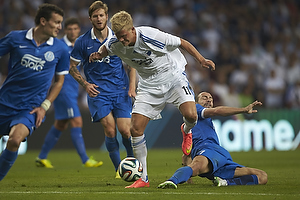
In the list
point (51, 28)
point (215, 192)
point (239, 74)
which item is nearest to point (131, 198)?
point (215, 192)

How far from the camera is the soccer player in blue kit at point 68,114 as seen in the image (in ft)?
32.8

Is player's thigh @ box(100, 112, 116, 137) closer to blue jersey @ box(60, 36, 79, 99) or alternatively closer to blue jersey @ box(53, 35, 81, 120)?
blue jersey @ box(53, 35, 81, 120)

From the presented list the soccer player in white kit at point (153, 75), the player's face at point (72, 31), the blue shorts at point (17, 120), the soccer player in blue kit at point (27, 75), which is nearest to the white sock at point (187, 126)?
the soccer player in white kit at point (153, 75)

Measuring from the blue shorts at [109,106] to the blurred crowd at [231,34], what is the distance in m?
7.33

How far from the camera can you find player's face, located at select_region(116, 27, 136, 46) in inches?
224

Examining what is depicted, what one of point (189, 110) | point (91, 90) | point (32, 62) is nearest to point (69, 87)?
point (91, 90)

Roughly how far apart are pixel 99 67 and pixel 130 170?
220cm

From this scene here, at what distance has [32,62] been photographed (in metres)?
6.43

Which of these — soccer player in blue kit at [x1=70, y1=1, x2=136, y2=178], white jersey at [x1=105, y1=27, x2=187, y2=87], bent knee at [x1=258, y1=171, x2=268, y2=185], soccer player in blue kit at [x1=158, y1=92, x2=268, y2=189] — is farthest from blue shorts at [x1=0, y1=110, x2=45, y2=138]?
bent knee at [x1=258, y1=171, x2=268, y2=185]

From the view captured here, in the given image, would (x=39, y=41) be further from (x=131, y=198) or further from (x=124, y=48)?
(x=131, y=198)

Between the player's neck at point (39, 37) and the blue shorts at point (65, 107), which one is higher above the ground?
the player's neck at point (39, 37)

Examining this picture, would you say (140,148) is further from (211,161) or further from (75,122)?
(75,122)

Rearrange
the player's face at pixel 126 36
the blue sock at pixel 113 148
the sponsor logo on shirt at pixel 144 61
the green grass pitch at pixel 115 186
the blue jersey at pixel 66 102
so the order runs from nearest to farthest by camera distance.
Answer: the green grass pitch at pixel 115 186
the player's face at pixel 126 36
the sponsor logo on shirt at pixel 144 61
the blue sock at pixel 113 148
the blue jersey at pixel 66 102

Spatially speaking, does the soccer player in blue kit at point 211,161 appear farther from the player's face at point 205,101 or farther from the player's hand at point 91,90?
the player's hand at point 91,90
